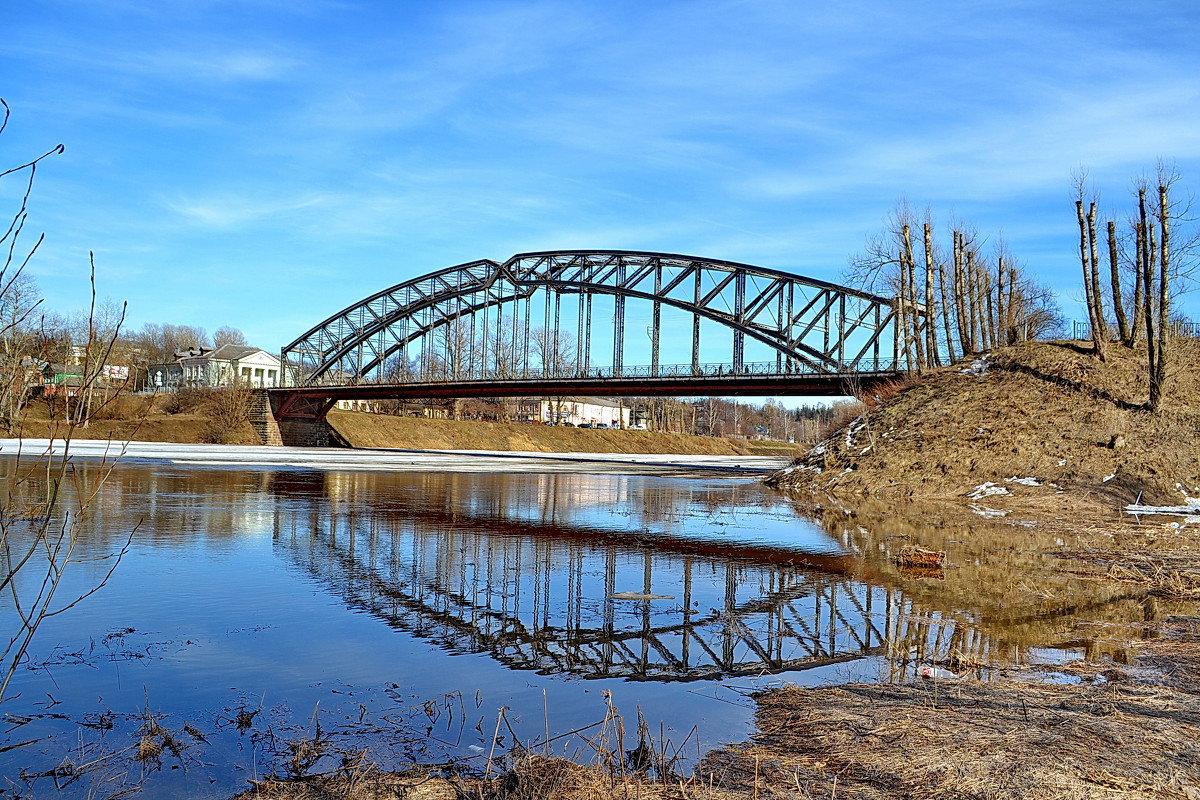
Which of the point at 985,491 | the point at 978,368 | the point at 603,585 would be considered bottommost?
the point at 603,585

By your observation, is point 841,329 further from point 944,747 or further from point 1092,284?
point 944,747

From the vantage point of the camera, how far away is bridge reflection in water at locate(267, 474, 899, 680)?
29.4 ft

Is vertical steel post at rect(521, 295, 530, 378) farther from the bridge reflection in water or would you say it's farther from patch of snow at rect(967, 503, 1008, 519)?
→ the bridge reflection in water

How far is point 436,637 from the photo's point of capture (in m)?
9.11

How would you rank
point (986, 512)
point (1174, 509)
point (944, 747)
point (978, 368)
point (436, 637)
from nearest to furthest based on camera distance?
point (944, 747) → point (436, 637) → point (1174, 509) → point (986, 512) → point (978, 368)

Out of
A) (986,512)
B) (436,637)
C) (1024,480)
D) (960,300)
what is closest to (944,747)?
(436,637)

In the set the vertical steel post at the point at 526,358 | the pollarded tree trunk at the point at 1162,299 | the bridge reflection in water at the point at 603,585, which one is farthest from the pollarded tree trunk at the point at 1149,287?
the vertical steel post at the point at 526,358

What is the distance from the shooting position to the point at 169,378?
132 meters

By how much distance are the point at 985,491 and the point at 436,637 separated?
26047 mm

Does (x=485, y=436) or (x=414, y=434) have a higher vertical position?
(x=414, y=434)

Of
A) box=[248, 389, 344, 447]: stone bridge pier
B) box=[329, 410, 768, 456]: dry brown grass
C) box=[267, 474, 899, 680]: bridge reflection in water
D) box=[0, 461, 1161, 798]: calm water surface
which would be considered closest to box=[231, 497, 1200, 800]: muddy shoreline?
box=[0, 461, 1161, 798]: calm water surface

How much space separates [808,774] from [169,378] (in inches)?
5639

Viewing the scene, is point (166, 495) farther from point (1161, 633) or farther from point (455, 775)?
point (1161, 633)

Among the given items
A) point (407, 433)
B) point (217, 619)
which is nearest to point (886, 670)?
point (217, 619)
